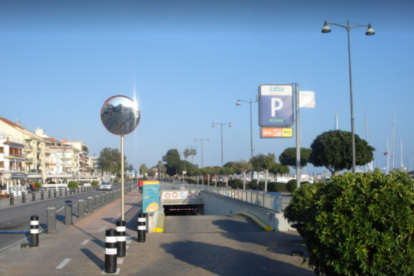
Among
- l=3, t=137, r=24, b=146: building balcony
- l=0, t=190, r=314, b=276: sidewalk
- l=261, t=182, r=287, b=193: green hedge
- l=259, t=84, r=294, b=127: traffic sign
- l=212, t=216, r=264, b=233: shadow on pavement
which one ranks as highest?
l=3, t=137, r=24, b=146: building balcony

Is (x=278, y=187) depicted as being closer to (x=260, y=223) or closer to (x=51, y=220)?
(x=260, y=223)

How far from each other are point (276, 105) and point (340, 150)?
56.4ft

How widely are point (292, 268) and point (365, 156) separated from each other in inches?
1001

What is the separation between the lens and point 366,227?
5230 mm

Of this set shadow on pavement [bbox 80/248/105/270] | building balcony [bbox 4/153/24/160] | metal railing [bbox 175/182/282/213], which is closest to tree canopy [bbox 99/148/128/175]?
building balcony [bbox 4/153/24/160]

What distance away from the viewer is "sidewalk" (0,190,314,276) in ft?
26.3

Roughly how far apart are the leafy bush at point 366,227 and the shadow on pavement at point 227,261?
2.34 meters

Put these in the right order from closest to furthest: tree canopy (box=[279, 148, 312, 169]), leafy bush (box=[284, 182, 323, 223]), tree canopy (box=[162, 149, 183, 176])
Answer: leafy bush (box=[284, 182, 323, 223]) < tree canopy (box=[279, 148, 312, 169]) < tree canopy (box=[162, 149, 183, 176])

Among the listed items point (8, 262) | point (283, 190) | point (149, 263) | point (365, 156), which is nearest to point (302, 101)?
point (149, 263)

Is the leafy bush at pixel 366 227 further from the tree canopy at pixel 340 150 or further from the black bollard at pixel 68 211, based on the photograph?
the tree canopy at pixel 340 150

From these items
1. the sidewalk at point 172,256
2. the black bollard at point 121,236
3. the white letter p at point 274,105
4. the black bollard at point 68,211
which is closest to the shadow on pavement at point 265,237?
the sidewalk at point 172,256

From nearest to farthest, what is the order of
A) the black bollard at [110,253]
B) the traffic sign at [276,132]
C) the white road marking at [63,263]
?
the black bollard at [110,253]
the white road marking at [63,263]
the traffic sign at [276,132]

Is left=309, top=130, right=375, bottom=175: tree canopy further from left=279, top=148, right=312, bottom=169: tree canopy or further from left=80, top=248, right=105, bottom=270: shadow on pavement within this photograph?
left=80, top=248, right=105, bottom=270: shadow on pavement

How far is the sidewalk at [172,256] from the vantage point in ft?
26.3
